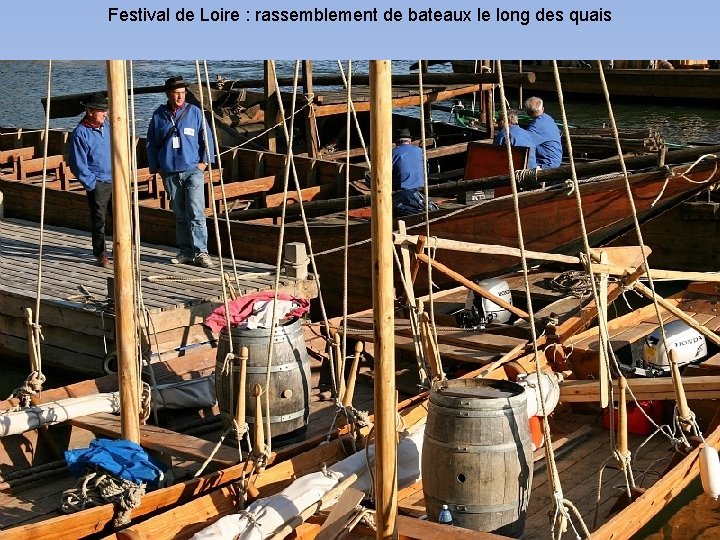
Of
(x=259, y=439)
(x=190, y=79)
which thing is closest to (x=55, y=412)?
(x=259, y=439)

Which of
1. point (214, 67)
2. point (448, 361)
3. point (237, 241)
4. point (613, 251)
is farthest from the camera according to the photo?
point (214, 67)

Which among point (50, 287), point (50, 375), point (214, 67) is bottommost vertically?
point (50, 375)

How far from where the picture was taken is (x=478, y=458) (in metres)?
5.67

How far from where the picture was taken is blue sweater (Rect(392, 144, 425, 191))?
1227 centimetres

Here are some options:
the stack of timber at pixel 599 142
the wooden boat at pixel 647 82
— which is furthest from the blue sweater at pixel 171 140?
the wooden boat at pixel 647 82

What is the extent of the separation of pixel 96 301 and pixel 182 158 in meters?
1.58

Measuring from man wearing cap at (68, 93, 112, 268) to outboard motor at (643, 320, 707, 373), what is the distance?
5.43 m

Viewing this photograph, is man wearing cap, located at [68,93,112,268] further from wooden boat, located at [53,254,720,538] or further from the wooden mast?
the wooden mast

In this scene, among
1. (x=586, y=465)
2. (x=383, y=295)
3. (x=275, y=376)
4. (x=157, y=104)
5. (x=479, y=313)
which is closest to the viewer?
(x=383, y=295)

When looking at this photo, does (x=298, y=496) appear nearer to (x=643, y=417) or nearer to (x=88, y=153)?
(x=643, y=417)
